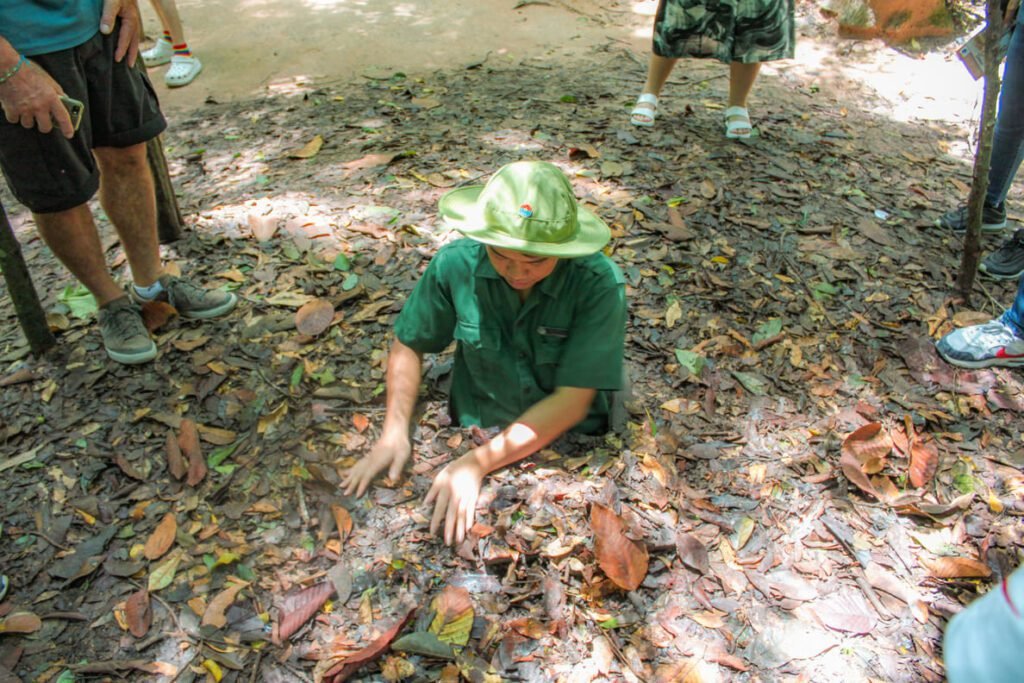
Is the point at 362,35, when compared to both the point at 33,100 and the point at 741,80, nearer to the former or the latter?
the point at 741,80

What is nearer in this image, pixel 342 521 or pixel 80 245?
pixel 342 521

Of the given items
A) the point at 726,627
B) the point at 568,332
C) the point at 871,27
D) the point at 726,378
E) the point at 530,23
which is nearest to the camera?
the point at 726,627

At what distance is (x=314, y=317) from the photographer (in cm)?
319

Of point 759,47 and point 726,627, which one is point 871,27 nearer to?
point 759,47

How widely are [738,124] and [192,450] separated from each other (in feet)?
→ 12.1

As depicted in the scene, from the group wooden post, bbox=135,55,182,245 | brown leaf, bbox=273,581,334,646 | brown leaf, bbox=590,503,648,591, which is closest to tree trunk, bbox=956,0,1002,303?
brown leaf, bbox=590,503,648,591

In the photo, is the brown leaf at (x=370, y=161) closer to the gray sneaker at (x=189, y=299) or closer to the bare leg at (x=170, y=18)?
the gray sneaker at (x=189, y=299)

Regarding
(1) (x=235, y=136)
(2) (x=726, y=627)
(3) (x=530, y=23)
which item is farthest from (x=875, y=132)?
(1) (x=235, y=136)

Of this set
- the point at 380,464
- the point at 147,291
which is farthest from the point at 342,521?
the point at 147,291

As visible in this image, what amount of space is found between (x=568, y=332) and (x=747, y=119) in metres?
2.93

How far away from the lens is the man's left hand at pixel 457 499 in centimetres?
226

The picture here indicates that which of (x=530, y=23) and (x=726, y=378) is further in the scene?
(x=530, y=23)

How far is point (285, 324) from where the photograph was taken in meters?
3.16

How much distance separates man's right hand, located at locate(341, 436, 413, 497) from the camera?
7.75 feet
